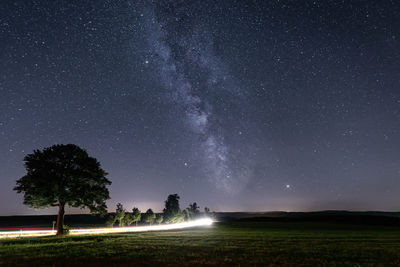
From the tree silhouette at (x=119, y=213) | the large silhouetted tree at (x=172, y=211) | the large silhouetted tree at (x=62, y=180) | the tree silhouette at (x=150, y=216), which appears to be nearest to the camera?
the large silhouetted tree at (x=62, y=180)

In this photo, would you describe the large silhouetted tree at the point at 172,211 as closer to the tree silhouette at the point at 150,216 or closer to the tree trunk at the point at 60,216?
the tree silhouette at the point at 150,216

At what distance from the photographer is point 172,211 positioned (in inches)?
4429

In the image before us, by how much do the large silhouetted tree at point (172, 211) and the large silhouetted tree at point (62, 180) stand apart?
73035 mm

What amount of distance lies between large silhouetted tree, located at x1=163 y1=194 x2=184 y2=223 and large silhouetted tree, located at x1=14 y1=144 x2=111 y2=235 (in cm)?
7304

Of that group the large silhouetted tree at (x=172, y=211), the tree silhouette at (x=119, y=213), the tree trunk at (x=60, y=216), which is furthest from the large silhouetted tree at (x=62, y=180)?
the large silhouetted tree at (x=172, y=211)

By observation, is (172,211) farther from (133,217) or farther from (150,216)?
(133,217)

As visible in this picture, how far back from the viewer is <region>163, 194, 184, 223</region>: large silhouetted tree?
112 m

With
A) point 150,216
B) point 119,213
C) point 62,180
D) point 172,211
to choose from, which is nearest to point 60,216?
point 62,180

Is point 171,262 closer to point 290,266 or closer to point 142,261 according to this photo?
point 142,261

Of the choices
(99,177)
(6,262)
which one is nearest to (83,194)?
(99,177)

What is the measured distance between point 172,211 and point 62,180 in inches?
3080

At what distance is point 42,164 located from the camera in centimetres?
3781

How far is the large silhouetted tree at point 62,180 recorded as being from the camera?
37.3m

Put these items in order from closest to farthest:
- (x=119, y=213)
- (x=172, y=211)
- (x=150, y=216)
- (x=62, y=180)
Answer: (x=62, y=180)
(x=119, y=213)
(x=150, y=216)
(x=172, y=211)
